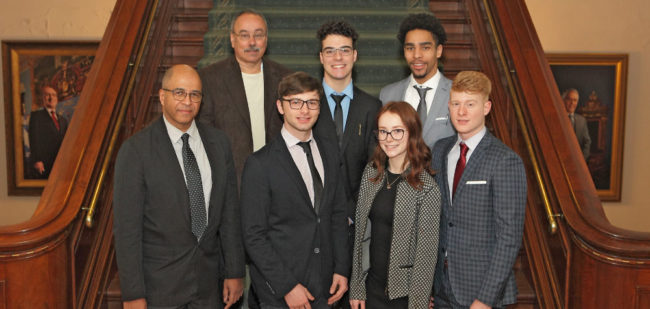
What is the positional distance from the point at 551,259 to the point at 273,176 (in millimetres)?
1707

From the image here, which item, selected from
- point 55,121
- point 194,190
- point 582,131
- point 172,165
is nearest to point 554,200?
point 194,190

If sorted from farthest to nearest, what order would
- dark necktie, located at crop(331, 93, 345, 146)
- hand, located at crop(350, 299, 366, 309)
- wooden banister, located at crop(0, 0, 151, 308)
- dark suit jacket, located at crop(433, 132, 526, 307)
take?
dark necktie, located at crop(331, 93, 345, 146) < hand, located at crop(350, 299, 366, 309) < wooden banister, located at crop(0, 0, 151, 308) < dark suit jacket, located at crop(433, 132, 526, 307)

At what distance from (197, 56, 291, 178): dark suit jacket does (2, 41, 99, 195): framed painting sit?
374 cm

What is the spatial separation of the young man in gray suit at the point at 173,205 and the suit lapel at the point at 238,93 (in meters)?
0.64

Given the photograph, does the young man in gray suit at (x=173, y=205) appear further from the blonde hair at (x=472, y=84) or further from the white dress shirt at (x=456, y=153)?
the blonde hair at (x=472, y=84)

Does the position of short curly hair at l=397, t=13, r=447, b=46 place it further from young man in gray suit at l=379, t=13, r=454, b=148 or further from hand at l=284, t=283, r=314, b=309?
hand at l=284, t=283, r=314, b=309

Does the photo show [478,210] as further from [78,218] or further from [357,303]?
[78,218]

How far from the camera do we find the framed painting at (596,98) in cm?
656

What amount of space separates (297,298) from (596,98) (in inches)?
202

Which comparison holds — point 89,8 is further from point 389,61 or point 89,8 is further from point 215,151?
point 215,151

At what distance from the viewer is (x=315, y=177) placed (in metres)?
2.84

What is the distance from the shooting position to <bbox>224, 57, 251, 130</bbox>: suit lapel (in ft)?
11.5

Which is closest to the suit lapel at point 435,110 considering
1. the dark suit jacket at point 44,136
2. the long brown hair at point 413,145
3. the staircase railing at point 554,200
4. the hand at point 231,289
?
the staircase railing at point 554,200

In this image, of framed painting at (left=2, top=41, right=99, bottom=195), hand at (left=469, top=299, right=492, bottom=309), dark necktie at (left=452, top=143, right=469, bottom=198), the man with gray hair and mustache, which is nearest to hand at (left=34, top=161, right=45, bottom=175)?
framed painting at (left=2, top=41, right=99, bottom=195)
